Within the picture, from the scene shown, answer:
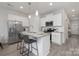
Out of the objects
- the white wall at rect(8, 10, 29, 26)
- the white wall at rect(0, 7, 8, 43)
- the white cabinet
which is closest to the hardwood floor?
the white wall at rect(0, 7, 8, 43)

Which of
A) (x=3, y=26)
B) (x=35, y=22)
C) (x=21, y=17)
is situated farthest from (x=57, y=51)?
(x=3, y=26)

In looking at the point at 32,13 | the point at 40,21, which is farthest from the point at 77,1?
the point at 32,13

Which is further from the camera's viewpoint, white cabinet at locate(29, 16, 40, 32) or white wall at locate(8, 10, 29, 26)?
white wall at locate(8, 10, 29, 26)

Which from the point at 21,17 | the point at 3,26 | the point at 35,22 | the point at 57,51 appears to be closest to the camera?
the point at 57,51

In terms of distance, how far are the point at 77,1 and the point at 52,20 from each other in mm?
1078

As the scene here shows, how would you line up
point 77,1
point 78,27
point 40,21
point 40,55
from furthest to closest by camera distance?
point 78,27
point 40,21
point 40,55
point 77,1

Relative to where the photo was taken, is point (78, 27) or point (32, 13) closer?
point (32, 13)

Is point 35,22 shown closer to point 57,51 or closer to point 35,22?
point 35,22

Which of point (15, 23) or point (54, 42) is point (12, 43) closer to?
point (15, 23)

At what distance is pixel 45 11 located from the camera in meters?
2.72

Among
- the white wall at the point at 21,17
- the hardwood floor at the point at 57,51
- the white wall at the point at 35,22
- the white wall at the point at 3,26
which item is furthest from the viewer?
the white wall at the point at 3,26

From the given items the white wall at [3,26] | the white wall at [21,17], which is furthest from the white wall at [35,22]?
the white wall at [3,26]

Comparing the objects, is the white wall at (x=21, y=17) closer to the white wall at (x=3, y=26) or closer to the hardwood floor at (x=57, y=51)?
the white wall at (x=3, y=26)

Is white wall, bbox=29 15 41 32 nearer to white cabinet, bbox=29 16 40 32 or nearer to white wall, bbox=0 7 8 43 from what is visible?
white cabinet, bbox=29 16 40 32
